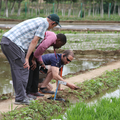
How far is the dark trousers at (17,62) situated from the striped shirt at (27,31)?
10 centimetres

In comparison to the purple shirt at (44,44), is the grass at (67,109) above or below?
below

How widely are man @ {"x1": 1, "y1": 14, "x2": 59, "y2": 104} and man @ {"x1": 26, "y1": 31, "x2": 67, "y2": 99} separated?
35cm

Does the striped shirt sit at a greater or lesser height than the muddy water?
greater

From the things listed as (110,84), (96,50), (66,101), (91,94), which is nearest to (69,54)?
(66,101)

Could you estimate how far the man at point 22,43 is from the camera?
10.8 feet

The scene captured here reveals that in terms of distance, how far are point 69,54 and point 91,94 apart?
122cm

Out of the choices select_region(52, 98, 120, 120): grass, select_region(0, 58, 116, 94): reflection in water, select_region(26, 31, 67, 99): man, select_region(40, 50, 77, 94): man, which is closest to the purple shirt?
select_region(26, 31, 67, 99): man

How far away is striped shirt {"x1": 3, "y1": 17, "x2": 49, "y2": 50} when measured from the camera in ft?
11.0

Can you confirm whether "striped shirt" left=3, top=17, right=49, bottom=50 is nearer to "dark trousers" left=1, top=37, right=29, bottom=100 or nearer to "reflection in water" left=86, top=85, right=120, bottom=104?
"dark trousers" left=1, top=37, right=29, bottom=100

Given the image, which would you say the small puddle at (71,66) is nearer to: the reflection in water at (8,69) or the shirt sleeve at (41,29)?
the reflection in water at (8,69)

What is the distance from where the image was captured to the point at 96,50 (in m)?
10.4

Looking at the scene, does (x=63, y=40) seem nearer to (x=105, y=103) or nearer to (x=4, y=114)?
(x=105, y=103)

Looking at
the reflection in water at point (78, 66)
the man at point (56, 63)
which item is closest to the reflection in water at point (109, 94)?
the man at point (56, 63)

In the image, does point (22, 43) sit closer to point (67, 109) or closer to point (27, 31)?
point (27, 31)
